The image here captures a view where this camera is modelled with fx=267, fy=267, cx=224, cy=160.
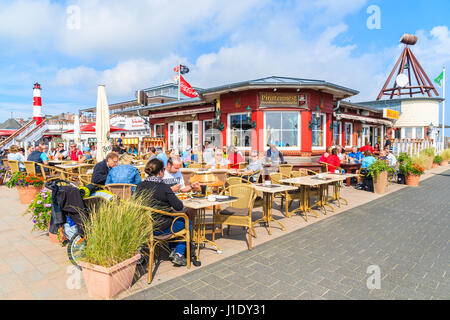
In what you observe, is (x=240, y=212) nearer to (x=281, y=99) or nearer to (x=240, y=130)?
(x=281, y=99)

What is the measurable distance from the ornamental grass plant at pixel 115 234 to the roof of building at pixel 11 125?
5552cm

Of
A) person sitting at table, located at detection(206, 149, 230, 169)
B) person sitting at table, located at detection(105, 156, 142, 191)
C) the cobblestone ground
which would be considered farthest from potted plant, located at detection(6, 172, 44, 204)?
the cobblestone ground

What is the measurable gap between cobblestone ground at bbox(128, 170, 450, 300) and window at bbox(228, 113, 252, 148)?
223 inches

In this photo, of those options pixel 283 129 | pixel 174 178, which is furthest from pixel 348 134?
pixel 174 178

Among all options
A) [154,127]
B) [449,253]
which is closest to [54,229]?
[449,253]

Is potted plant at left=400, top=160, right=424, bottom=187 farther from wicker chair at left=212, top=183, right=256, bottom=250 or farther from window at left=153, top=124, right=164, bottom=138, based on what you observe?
window at left=153, top=124, right=164, bottom=138

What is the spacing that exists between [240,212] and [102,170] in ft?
8.01

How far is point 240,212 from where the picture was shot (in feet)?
13.2

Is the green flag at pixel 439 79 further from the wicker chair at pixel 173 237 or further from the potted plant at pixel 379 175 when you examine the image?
the wicker chair at pixel 173 237

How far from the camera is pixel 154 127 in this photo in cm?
1644

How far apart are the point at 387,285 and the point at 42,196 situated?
15.0 feet

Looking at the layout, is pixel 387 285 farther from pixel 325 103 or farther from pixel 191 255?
pixel 325 103

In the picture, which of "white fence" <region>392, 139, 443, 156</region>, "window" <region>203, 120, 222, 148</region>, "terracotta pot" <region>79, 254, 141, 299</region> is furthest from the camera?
"white fence" <region>392, 139, 443, 156</region>

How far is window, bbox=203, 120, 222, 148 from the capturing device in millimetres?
12386
